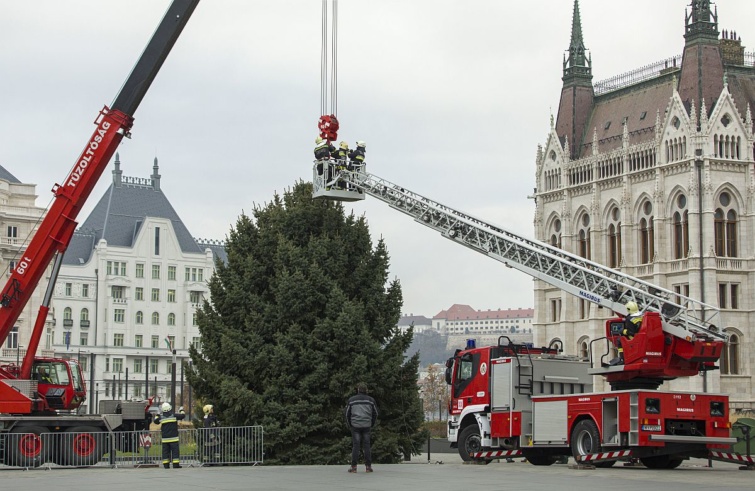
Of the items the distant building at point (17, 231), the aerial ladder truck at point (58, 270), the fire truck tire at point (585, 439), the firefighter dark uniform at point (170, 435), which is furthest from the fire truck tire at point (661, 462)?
the distant building at point (17, 231)

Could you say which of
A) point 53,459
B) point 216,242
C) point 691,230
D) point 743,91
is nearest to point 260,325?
point 53,459

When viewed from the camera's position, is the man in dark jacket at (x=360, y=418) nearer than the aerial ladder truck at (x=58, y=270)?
Yes

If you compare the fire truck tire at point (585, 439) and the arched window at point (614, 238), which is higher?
the arched window at point (614, 238)

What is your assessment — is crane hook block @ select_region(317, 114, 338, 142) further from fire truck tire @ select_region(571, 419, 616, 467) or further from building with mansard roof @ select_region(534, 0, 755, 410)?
building with mansard roof @ select_region(534, 0, 755, 410)

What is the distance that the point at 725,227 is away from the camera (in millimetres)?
84000

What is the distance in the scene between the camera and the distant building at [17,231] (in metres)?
90.1

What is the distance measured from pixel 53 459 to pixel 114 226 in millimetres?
99118

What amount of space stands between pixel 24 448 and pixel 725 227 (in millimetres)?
62073

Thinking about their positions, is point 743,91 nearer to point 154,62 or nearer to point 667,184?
point 667,184

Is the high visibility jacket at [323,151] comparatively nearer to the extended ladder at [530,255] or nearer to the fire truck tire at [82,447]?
the extended ladder at [530,255]

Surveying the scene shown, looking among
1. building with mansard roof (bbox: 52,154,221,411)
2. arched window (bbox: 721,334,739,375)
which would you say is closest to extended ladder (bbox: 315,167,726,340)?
arched window (bbox: 721,334,739,375)

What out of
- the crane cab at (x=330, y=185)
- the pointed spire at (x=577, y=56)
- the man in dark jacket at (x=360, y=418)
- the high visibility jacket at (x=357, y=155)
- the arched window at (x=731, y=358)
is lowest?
the man in dark jacket at (x=360, y=418)

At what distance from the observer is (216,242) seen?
142 metres

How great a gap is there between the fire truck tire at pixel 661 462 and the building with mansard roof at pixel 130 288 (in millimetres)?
94178
